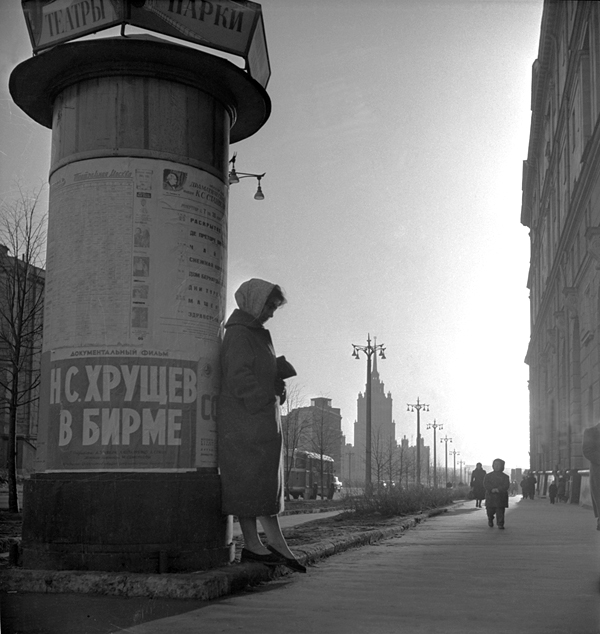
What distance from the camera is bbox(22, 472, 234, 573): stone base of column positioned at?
5.95 meters

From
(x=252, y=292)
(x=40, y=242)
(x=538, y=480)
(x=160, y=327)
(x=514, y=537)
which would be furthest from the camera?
(x=538, y=480)

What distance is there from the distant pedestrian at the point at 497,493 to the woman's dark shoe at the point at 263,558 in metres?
10.3

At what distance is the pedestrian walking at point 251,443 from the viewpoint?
20.9 feet

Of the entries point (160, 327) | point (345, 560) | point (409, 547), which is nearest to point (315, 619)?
point (160, 327)

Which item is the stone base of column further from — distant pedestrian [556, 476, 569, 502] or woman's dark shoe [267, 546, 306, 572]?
distant pedestrian [556, 476, 569, 502]

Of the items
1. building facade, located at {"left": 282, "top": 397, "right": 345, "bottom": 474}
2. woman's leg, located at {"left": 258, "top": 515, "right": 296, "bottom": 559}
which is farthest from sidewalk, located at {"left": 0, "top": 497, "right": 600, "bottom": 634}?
building facade, located at {"left": 282, "top": 397, "right": 345, "bottom": 474}

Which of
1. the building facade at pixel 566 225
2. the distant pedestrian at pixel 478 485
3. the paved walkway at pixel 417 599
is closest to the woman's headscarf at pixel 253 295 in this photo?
the paved walkway at pixel 417 599

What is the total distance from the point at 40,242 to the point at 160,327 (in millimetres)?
12728

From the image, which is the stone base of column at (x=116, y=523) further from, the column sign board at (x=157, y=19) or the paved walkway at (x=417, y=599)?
the column sign board at (x=157, y=19)

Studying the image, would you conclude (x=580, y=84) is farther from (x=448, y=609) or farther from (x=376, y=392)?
(x=376, y=392)

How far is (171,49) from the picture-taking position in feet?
21.5

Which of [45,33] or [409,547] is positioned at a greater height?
[45,33]

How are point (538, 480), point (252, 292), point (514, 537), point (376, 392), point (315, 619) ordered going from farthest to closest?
point (376, 392) < point (538, 480) < point (514, 537) < point (252, 292) < point (315, 619)

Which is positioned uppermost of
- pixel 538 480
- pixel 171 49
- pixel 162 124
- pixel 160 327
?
pixel 171 49
